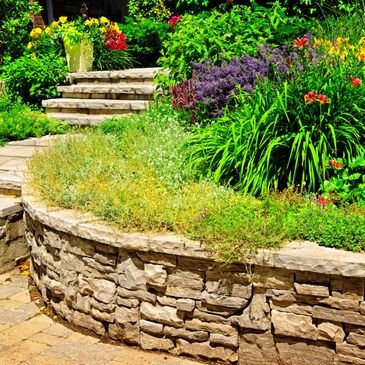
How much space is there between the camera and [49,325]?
166 inches

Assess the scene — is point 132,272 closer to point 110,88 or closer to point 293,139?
point 293,139

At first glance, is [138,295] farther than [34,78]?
No

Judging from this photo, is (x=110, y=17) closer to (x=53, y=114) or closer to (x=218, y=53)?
(x=53, y=114)

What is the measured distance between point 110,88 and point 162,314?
496 centimetres

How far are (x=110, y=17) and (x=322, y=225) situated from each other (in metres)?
11.8

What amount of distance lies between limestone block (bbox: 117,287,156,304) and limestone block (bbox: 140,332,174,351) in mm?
233

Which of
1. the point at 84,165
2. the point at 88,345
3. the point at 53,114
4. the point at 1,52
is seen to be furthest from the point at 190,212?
the point at 1,52

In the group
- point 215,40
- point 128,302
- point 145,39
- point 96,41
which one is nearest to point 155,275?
point 128,302

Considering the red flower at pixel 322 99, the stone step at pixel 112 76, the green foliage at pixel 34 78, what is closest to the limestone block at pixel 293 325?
the red flower at pixel 322 99

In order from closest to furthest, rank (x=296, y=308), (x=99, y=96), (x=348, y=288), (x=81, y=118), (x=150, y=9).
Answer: (x=348, y=288) → (x=296, y=308) → (x=81, y=118) → (x=99, y=96) → (x=150, y=9)

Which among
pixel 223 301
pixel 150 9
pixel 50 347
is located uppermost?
pixel 150 9

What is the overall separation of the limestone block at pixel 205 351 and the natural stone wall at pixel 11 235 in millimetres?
2004

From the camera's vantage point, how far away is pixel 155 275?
3.71 m

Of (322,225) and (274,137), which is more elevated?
(274,137)
